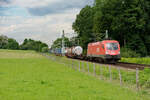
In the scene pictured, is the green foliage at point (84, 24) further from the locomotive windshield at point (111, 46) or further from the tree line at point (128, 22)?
the locomotive windshield at point (111, 46)

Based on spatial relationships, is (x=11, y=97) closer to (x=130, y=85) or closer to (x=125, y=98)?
(x=125, y=98)

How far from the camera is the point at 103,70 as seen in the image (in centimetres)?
1897

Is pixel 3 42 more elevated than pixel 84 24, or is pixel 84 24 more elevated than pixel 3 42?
pixel 84 24

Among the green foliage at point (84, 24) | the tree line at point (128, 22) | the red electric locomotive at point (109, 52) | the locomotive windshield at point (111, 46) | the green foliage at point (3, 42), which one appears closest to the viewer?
the red electric locomotive at point (109, 52)

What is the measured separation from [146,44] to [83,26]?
29934 mm

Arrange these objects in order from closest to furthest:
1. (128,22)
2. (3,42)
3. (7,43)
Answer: (128,22), (3,42), (7,43)

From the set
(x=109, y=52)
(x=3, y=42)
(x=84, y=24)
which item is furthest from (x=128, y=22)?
(x=3, y=42)

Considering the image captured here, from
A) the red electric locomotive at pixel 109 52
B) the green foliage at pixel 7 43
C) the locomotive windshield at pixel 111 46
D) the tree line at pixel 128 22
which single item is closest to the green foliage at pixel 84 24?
the tree line at pixel 128 22

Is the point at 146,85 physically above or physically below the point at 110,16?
below

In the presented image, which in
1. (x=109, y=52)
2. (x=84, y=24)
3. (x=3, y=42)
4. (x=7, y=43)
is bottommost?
(x=109, y=52)

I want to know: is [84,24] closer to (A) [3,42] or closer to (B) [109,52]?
(B) [109,52]

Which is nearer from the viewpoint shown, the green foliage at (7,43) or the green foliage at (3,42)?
the green foliage at (3,42)

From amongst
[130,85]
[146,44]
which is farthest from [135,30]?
[130,85]

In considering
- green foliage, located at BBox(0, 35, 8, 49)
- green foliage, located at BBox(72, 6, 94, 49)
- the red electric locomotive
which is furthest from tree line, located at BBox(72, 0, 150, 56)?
green foliage, located at BBox(0, 35, 8, 49)
